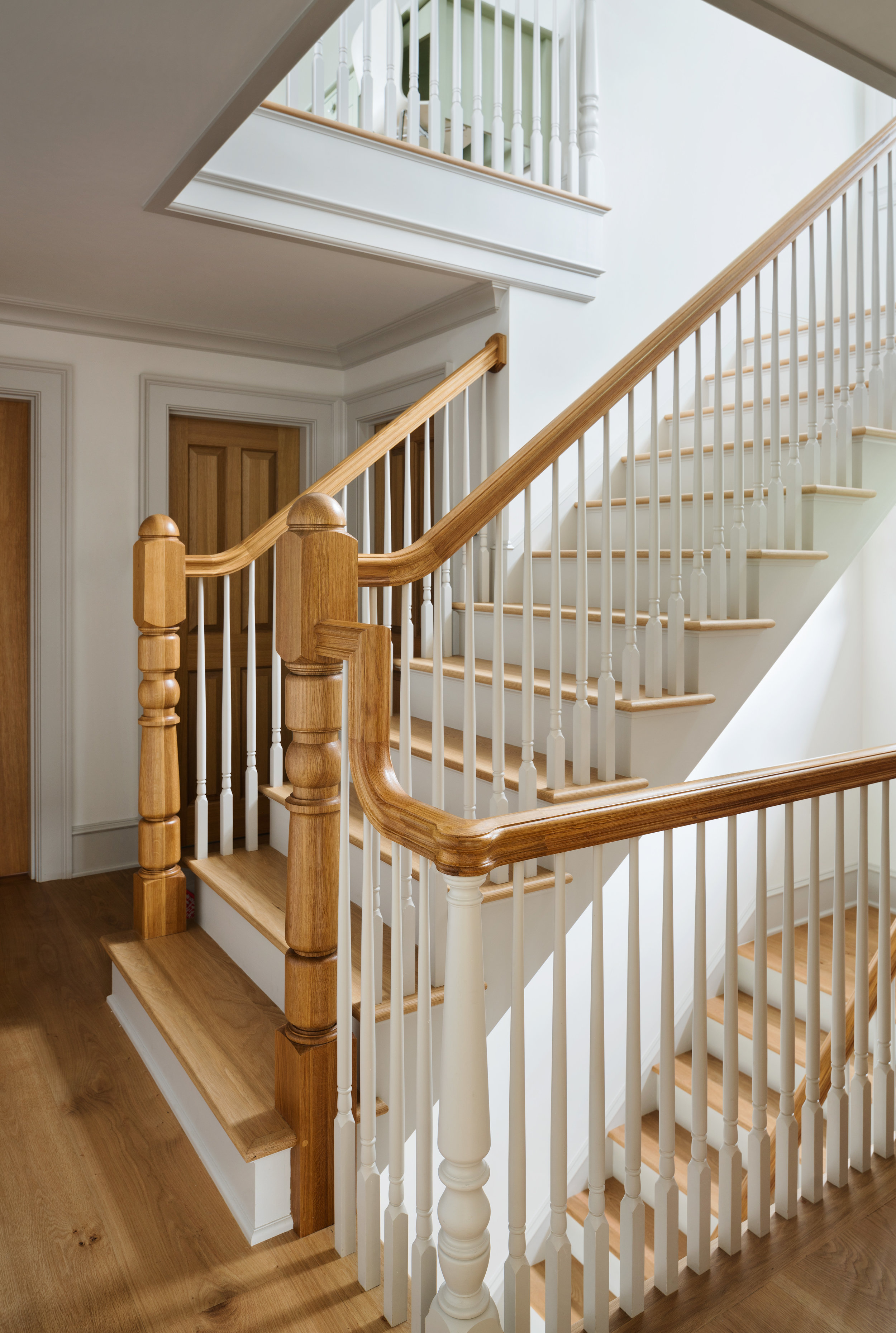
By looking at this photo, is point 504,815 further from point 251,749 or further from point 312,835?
point 251,749

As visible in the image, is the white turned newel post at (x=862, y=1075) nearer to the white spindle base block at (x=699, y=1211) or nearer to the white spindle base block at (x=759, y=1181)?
the white spindle base block at (x=759, y=1181)

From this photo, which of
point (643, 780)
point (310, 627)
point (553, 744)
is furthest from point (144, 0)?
point (643, 780)

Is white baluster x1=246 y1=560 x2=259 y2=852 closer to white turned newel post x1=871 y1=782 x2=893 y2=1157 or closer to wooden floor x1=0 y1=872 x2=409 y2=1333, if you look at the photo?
wooden floor x1=0 y1=872 x2=409 y2=1333

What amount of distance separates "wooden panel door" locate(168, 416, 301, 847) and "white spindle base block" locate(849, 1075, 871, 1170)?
275cm

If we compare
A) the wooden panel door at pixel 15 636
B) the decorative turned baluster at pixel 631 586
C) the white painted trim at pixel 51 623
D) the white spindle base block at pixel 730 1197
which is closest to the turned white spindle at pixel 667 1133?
the white spindle base block at pixel 730 1197

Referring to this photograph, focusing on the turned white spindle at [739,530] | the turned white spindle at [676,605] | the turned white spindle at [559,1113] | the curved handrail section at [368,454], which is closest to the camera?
the turned white spindle at [559,1113]

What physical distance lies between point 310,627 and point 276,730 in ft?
4.18

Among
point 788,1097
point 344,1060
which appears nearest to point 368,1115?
point 344,1060

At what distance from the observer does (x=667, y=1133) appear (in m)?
1.46

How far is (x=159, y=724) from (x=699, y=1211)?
187cm

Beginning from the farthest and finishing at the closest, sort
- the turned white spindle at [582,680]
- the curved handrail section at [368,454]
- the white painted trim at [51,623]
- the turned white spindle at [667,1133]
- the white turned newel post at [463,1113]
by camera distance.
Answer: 1. the white painted trim at [51,623]
2. the curved handrail section at [368,454]
3. the turned white spindle at [582,680]
4. the turned white spindle at [667,1133]
5. the white turned newel post at [463,1113]

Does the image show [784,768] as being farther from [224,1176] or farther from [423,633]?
[423,633]

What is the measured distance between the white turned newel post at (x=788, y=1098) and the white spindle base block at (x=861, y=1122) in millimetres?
199

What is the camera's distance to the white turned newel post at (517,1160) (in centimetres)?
126
